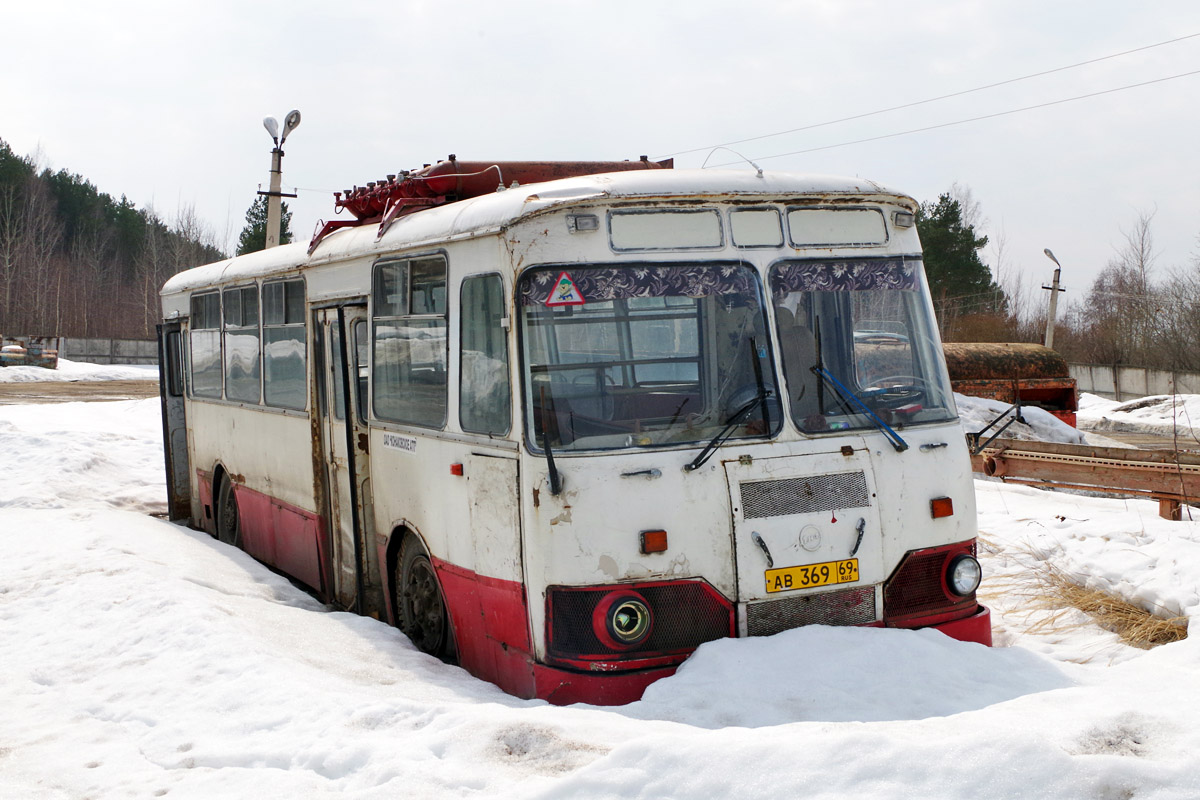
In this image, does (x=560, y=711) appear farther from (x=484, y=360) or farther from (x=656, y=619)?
(x=484, y=360)

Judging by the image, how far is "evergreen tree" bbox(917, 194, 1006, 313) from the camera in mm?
50094

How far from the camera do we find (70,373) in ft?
152

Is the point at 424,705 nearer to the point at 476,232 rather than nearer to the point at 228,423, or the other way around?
the point at 476,232

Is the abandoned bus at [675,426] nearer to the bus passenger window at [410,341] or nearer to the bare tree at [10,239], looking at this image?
the bus passenger window at [410,341]

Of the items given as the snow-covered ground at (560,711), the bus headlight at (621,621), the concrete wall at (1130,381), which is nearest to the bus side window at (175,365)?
the snow-covered ground at (560,711)

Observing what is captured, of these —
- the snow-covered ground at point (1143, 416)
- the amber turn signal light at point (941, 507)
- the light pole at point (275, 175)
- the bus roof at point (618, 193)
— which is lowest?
the snow-covered ground at point (1143, 416)

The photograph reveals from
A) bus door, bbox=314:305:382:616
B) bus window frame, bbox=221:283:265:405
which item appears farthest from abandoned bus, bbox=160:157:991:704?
bus window frame, bbox=221:283:265:405

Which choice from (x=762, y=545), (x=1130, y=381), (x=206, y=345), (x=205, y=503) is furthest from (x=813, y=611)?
(x=1130, y=381)

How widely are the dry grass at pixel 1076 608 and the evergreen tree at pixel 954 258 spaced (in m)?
43.6

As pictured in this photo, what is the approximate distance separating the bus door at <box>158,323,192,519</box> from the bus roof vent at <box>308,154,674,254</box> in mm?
5041

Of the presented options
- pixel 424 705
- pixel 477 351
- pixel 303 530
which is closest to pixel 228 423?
pixel 303 530

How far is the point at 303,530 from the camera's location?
8.92 m

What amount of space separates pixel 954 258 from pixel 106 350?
43.4 metres

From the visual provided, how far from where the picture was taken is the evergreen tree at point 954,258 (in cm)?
5009
